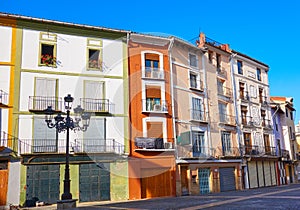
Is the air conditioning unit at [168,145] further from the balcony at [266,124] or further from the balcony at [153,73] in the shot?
the balcony at [266,124]

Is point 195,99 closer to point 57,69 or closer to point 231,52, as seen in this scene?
point 231,52

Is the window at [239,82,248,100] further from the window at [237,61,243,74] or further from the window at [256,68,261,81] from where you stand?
the window at [256,68,261,81]

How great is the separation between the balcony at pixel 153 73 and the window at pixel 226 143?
823 centimetres

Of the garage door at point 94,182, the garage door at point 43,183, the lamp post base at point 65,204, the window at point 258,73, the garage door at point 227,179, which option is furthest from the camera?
the window at point 258,73

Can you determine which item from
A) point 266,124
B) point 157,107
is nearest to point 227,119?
point 266,124

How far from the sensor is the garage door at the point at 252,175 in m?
28.6

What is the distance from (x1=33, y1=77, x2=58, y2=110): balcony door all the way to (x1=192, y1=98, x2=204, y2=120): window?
11.2m

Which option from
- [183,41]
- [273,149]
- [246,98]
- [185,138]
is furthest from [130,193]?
[273,149]

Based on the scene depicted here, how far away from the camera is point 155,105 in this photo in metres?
22.9

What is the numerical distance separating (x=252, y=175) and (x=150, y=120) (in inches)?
502

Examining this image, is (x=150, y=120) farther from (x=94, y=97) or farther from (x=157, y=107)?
(x=94, y=97)

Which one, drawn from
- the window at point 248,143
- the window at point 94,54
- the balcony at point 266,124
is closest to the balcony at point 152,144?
the window at point 94,54

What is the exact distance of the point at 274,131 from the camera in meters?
34.7

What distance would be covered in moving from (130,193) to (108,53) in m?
9.68
